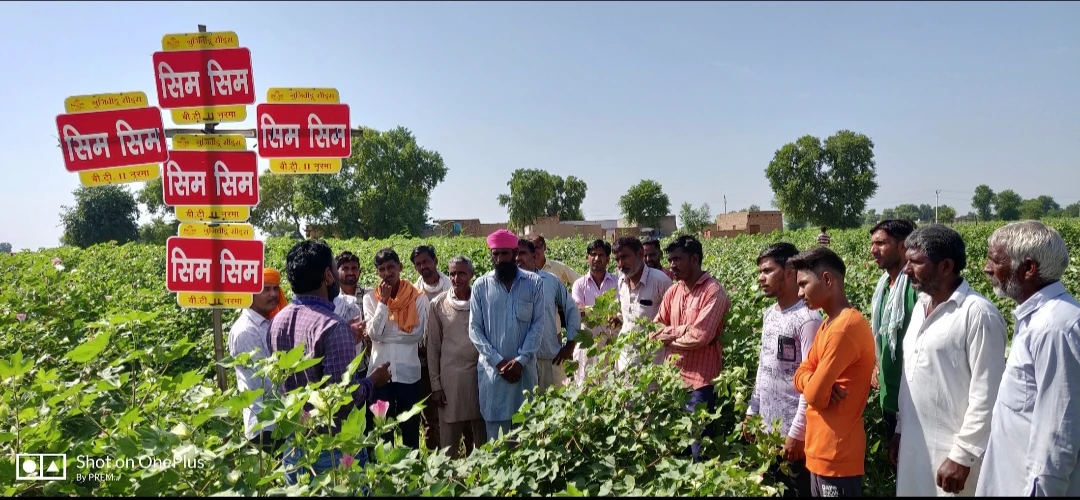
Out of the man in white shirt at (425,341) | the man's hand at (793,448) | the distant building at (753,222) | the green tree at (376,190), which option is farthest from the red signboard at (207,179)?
the distant building at (753,222)

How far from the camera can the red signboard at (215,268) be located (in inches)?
117

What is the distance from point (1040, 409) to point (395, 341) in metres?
3.68

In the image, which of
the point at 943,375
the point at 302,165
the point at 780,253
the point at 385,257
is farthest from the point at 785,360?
the point at 385,257

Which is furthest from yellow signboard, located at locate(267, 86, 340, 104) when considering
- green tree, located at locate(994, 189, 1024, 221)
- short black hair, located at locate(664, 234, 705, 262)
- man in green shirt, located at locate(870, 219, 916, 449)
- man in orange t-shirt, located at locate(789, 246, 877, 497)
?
green tree, located at locate(994, 189, 1024, 221)

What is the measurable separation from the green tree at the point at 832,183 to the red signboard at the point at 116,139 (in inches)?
2582

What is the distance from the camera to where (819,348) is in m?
2.63

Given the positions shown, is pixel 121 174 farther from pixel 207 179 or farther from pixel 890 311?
pixel 890 311

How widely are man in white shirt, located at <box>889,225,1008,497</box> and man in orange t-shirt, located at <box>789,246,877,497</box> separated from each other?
0.18 m

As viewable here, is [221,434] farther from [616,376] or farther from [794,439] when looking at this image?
[794,439]

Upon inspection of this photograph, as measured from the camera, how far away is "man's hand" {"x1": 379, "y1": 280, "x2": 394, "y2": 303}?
4551 millimetres

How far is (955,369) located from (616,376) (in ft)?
4.29

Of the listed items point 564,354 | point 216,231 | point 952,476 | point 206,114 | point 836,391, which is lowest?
point 952,476

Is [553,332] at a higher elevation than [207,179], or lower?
lower

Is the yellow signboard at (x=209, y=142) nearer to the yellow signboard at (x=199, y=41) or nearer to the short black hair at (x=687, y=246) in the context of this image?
the yellow signboard at (x=199, y=41)
